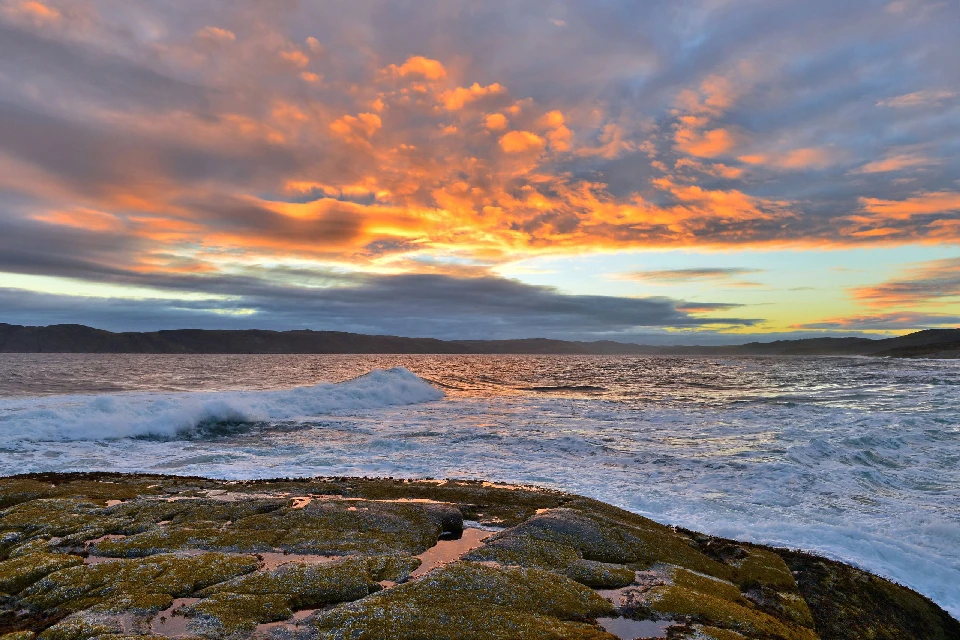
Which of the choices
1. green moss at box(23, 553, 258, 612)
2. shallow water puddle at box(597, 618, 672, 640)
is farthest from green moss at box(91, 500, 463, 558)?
shallow water puddle at box(597, 618, 672, 640)

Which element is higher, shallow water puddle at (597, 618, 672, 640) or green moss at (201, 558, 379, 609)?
green moss at (201, 558, 379, 609)

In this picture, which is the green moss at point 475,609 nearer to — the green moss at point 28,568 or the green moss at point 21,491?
the green moss at point 28,568

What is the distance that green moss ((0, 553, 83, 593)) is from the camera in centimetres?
949

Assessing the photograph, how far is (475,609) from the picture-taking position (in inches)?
336

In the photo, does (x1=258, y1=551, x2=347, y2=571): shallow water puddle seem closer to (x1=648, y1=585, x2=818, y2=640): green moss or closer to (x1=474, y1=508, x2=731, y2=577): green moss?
(x1=474, y1=508, x2=731, y2=577): green moss

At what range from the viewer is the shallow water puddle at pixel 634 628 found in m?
8.23

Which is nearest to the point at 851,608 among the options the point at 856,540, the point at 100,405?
the point at 856,540

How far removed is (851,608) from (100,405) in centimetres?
4170

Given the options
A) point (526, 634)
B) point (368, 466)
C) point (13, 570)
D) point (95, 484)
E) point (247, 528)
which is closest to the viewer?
point (526, 634)

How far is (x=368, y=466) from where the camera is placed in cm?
2448

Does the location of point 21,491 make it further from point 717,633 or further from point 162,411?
point 162,411

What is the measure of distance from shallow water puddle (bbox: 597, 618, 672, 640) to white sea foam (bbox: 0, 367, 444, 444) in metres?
33.8

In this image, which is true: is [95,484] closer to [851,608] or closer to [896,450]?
[851,608]

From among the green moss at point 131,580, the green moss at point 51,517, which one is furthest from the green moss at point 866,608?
the green moss at point 51,517
